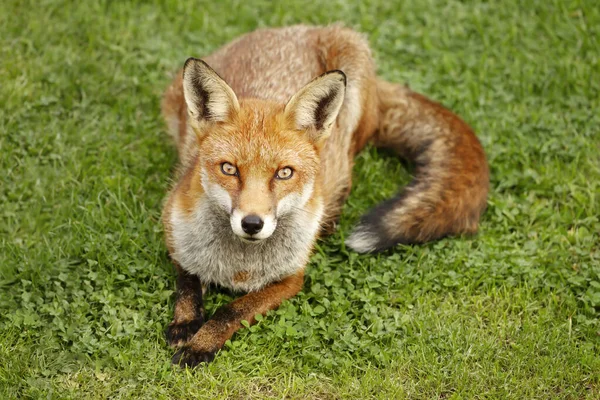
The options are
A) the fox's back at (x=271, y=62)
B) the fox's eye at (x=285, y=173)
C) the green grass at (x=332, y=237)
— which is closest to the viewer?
the fox's eye at (x=285, y=173)

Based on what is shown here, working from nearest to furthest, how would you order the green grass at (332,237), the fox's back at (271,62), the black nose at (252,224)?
the black nose at (252,224) < the green grass at (332,237) < the fox's back at (271,62)

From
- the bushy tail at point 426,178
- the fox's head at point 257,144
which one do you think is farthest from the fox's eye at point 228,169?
the bushy tail at point 426,178

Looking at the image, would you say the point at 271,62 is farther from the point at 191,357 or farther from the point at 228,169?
the point at 191,357

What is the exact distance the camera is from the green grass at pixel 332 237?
4.09 metres

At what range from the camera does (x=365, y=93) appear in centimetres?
547

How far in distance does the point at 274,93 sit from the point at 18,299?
2.05 meters

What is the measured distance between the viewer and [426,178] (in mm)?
5070

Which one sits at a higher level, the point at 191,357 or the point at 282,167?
the point at 282,167

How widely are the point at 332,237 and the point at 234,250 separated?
3.06ft

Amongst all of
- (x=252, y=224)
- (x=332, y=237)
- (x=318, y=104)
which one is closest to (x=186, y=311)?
(x=252, y=224)

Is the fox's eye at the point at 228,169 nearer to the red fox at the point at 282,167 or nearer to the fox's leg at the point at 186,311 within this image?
the red fox at the point at 282,167

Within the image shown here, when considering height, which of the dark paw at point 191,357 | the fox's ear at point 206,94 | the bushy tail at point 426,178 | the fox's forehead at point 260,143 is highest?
the fox's ear at point 206,94

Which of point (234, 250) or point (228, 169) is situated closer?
point (228, 169)

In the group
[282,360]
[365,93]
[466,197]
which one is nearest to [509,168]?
[466,197]
